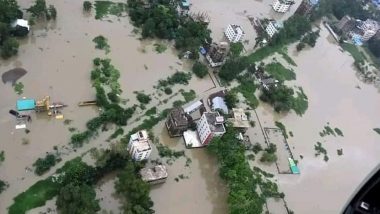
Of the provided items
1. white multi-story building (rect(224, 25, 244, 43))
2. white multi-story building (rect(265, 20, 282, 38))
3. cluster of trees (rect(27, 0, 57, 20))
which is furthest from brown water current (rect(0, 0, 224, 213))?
white multi-story building (rect(265, 20, 282, 38))

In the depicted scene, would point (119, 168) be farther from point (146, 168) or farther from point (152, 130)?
point (152, 130)

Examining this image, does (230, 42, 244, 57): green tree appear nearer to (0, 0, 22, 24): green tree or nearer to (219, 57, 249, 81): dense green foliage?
(219, 57, 249, 81): dense green foliage

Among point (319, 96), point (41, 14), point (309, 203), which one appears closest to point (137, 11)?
point (41, 14)

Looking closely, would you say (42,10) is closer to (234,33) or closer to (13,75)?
(13,75)

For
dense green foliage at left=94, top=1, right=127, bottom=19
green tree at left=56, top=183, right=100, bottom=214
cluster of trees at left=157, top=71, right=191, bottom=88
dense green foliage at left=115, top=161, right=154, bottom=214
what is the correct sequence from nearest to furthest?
green tree at left=56, top=183, right=100, bottom=214 → dense green foliage at left=115, top=161, right=154, bottom=214 → cluster of trees at left=157, top=71, right=191, bottom=88 → dense green foliage at left=94, top=1, right=127, bottom=19

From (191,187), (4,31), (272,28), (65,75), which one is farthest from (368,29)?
(4,31)

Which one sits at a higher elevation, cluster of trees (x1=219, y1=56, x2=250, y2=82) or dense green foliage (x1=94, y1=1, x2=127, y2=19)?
cluster of trees (x1=219, y1=56, x2=250, y2=82)
